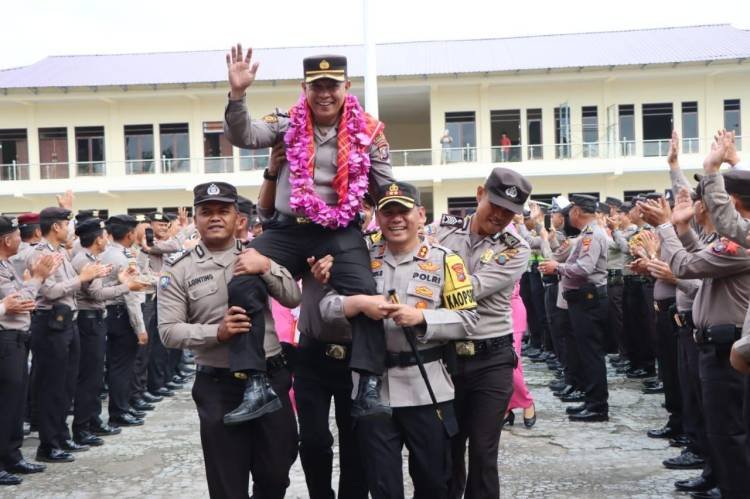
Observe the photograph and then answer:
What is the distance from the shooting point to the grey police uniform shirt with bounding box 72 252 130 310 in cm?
836

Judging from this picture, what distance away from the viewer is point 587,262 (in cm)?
885

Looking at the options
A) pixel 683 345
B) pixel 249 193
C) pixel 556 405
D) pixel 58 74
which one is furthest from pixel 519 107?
pixel 683 345

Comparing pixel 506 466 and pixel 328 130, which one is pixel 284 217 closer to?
pixel 328 130

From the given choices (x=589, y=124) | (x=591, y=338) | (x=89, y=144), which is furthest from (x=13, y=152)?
(x=591, y=338)

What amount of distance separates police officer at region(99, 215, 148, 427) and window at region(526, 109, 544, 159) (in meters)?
23.6

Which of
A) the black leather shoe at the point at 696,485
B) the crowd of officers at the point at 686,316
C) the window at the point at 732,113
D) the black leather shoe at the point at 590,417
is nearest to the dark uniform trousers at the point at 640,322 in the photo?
the crowd of officers at the point at 686,316

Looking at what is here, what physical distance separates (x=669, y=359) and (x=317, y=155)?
192 inches

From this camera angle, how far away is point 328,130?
4832 mm

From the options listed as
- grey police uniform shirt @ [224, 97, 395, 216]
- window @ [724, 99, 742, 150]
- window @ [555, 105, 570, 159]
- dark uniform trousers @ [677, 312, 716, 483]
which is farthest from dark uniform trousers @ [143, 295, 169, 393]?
window @ [724, 99, 742, 150]

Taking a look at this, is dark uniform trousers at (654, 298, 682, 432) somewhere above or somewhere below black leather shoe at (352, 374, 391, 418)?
below

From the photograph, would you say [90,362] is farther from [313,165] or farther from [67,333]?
[313,165]

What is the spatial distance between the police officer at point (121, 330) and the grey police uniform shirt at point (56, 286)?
1048 mm

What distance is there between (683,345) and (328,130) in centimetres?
353

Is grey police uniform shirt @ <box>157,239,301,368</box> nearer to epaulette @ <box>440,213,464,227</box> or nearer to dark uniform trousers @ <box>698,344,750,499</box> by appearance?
epaulette @ <box>440,213,464,227</box>
